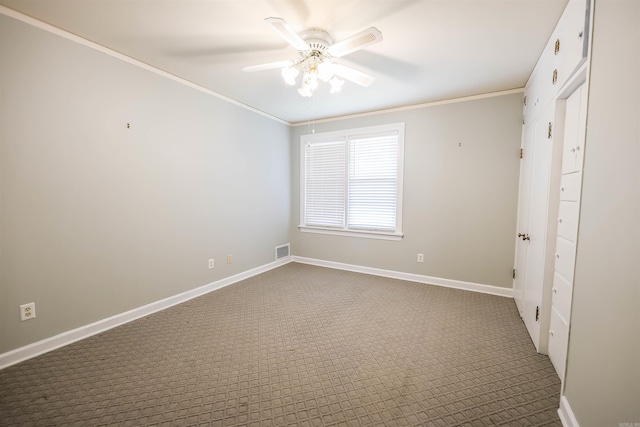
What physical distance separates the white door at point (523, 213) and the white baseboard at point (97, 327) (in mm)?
3607

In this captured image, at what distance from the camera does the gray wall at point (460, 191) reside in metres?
3.27

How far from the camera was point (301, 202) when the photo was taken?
4816 millimetres

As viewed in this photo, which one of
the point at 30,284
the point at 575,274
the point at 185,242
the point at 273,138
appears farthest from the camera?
the point at 273,138

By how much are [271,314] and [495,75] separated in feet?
11.7

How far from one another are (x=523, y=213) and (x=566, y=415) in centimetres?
204

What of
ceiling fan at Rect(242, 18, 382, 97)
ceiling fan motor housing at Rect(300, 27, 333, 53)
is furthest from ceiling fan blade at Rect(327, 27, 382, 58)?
ceiling fan motor housing at Rect(300, 27, 333, 53)

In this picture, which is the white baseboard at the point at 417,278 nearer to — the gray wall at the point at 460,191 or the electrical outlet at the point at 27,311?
the gray wall at the point at 460,191

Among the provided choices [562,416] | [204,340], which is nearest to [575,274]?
[562,416]

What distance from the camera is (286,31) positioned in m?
1.65

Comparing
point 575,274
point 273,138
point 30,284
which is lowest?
point 30,284

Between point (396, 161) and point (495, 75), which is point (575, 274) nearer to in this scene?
point (495, 75)

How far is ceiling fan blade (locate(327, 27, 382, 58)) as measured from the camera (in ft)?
5.32

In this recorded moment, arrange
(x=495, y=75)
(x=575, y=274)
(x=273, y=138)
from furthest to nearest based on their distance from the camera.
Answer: (x=273, y=138), (x=495, y=75), (x=575, y=274)

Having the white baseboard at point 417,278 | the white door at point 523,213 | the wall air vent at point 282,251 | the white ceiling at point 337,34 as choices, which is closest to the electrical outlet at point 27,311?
the white ceiling at point 337,34
